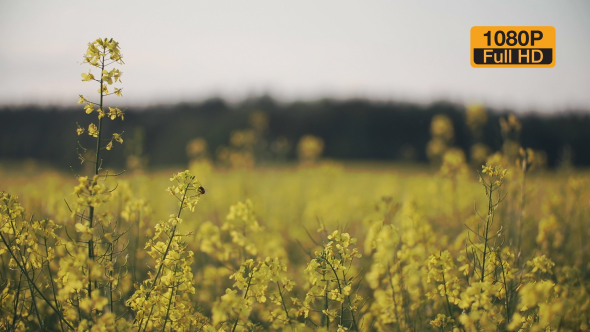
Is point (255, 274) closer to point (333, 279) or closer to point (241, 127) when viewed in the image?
point (333, 279)

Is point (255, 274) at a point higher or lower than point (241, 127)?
lower

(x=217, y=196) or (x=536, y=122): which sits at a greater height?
(x=536, y=122)

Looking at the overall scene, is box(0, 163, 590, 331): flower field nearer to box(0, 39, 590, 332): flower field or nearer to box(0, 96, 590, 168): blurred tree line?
box(0, 39, 590, 332): flower field

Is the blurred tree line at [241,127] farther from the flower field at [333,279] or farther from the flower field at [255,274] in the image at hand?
the flower field at [255,274]

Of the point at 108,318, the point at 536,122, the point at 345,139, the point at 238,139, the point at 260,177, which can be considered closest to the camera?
the point at 108,318

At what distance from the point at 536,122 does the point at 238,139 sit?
82.6 feet

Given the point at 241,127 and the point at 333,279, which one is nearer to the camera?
the point at 333,279

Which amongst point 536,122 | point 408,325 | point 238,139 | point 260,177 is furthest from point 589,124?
point 408,325

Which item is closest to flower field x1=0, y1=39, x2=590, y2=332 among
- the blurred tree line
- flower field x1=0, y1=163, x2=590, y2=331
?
flower field x1=0, y1=163, x2=590, y2=331

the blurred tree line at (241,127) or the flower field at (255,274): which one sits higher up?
the blurred tree line at (241,127)

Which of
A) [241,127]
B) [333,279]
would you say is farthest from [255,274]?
[241,127]

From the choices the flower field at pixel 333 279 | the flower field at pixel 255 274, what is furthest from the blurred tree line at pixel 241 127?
the flower field at pixel 255 274

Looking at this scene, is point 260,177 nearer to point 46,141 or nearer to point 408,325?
A: point 408,325

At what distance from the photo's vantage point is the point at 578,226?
531 centimetres
